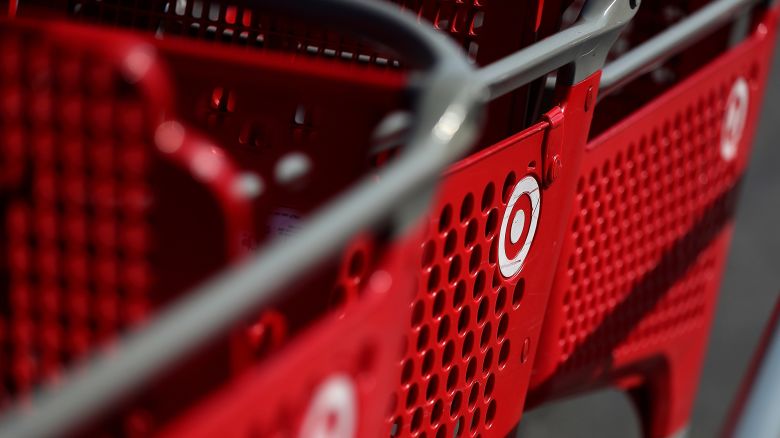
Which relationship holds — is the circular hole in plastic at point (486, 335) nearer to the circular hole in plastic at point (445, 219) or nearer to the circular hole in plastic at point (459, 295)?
the circular hole in plastic at point (459, 295)

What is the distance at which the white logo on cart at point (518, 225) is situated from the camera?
1.29m

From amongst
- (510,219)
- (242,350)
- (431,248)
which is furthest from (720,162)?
(242,350)

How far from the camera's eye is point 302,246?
714mm

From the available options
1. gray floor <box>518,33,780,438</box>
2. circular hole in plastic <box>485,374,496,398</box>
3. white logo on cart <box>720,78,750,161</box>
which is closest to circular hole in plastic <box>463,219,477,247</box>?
circular hole in plastic <box>485,374,496,398</box>

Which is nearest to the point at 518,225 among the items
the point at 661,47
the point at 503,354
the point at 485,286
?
the point at 485,286

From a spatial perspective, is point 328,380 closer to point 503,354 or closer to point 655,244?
point 503,354

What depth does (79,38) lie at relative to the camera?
90cm

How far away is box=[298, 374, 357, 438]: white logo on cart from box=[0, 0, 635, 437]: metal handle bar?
0.12 metres

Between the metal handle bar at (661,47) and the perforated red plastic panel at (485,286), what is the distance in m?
0.07

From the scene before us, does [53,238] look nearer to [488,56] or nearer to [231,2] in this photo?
[231,2]

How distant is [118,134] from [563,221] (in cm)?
65

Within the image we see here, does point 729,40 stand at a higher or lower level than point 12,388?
higher

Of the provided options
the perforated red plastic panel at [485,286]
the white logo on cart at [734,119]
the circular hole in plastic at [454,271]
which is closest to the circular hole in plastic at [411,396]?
the perforated red plastic panel at [485,286]

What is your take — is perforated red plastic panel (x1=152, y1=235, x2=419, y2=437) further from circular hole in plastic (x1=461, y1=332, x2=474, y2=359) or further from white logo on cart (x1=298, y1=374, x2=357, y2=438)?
circular hole in plastic (x1=461, y1=332, x2=474, y2=359)
